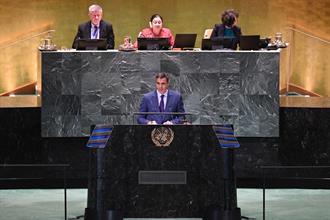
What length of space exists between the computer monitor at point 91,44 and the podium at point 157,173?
3101 millimetres

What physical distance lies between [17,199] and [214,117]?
7.94 feet

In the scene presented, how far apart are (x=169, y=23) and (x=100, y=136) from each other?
23.7ft

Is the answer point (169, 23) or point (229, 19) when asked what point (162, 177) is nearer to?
point (229, 19)

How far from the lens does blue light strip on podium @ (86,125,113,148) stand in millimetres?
8453

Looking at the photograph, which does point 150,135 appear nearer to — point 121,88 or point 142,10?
point 121,88

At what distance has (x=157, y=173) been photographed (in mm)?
8422

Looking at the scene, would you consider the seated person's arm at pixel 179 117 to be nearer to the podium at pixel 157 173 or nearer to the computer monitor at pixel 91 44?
the podium at pixel 157 173

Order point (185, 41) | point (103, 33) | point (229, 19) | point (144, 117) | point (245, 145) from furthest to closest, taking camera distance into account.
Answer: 1. point (229, 19)
2. point (103, 33)
3. point (185, 41)
4. point (245, 145)
5. point (144, 117)

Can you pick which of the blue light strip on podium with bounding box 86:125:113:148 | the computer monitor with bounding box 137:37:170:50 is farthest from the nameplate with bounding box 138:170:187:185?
the computer monitor with bounding box 137:37:170:50

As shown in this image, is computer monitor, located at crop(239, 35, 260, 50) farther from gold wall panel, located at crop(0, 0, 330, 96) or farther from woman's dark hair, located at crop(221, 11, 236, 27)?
gold wall panel, located at crop(0, 0, 330, 96)

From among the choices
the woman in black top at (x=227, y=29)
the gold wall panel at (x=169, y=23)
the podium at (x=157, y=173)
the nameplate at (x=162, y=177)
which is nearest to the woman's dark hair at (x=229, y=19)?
the woman in black top at (x=227, y=29)

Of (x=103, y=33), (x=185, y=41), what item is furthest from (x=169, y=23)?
(x=185, y=41)

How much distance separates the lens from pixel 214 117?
1127cm

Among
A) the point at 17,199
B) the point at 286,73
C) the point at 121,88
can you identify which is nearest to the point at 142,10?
the point at 286,73
